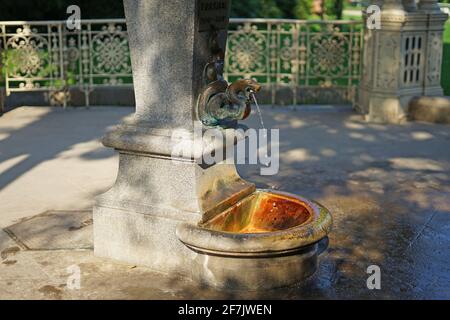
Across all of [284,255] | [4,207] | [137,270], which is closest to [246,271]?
[284,255]

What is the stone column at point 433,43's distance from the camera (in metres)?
10.9

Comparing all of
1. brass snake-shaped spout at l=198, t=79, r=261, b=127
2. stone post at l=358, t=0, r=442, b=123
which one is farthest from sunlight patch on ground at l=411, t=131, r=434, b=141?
brass snake-shaped spout at l=198, t=79, r=261, b=127

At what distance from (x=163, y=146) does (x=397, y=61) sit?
636cm

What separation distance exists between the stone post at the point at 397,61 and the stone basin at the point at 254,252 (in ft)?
19.3

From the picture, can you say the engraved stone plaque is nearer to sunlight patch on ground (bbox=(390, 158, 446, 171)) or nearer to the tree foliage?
sunlight patch on ground (bbox=(390, 158, 446, 171))

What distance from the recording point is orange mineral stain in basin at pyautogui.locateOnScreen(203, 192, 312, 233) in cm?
548

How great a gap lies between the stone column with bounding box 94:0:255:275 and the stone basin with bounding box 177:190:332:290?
0.19 m

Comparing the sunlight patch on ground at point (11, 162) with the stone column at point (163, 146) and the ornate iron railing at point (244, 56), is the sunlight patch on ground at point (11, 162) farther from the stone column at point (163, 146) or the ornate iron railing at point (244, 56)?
the ornate iron railing at point (244, 56)

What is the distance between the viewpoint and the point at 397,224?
649cm

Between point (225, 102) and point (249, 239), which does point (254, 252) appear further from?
point (225, 102)

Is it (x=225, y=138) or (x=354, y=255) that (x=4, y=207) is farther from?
(x=354, y=255)

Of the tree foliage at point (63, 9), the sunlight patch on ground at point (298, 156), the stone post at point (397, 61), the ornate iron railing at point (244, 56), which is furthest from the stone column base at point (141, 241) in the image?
the tree foliage at point (63, 9)

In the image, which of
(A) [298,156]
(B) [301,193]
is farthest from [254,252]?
(A) [298,156]
